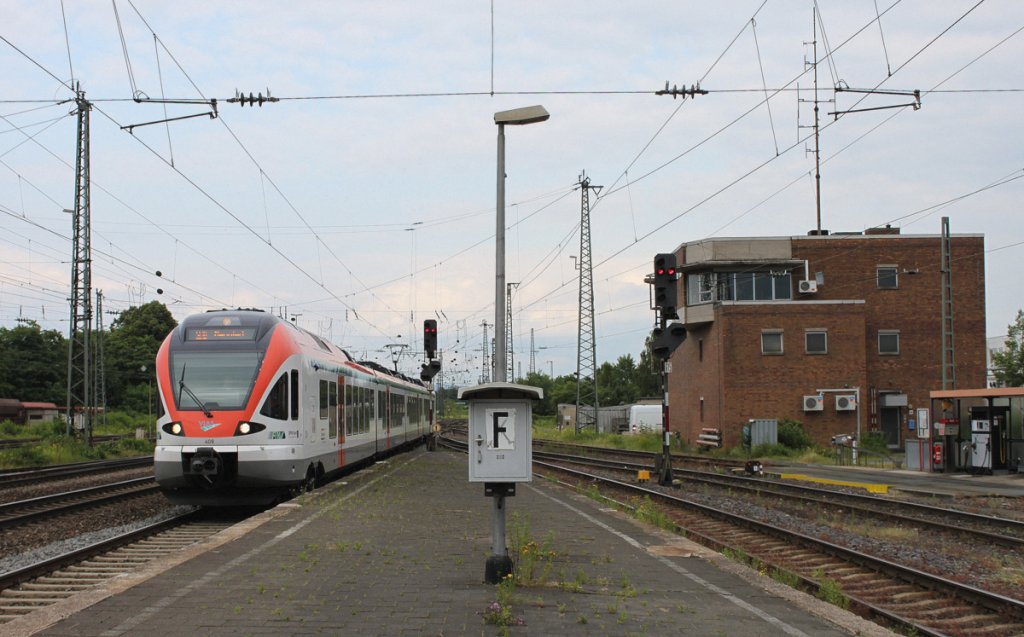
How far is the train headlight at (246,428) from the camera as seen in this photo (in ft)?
44.8

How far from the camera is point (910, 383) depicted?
4106 cm

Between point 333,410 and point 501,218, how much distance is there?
28.4 ft

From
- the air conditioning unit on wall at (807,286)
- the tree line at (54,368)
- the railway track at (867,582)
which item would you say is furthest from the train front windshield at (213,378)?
the tree line at (54,368)

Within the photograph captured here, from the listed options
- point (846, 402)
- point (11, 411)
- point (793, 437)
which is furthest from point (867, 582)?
point (11, 411)

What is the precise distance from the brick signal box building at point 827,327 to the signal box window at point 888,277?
5 centimetres

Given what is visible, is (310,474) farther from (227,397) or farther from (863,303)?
(863,303)

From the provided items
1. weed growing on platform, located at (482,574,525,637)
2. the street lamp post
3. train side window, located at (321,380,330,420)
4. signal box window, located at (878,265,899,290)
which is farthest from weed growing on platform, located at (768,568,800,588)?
signal box window, located at (878,265,899,290)

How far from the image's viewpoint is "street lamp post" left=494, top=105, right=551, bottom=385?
10438 mm

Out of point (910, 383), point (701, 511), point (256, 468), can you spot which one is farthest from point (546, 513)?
point (910, 383)

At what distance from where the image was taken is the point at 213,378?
13953 mm

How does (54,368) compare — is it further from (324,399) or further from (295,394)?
(295,394)

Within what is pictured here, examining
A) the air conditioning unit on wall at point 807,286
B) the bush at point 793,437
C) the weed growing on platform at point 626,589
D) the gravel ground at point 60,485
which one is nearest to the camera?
the weed growing on platform at point 626,589

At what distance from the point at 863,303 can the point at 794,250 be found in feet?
12.4

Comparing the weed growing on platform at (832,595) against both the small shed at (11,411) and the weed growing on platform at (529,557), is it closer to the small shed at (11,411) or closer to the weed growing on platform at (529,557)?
the weed growing on platform at (529,557)
